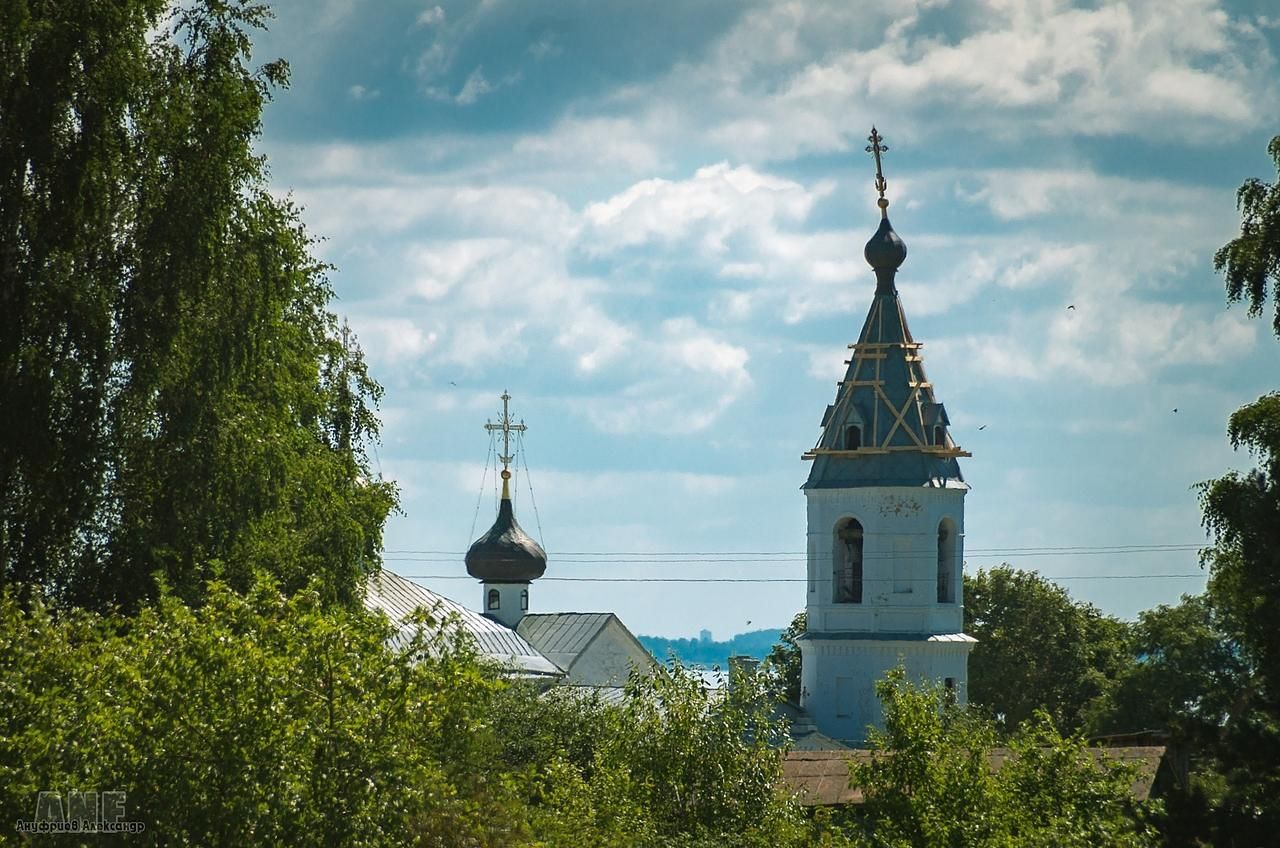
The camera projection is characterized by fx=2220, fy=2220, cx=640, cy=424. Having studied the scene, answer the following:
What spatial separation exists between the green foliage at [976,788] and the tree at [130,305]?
726 centimetres

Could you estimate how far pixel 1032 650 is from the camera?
6419 cm

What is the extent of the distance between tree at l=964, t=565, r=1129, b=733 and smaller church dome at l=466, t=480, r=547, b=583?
1377cm

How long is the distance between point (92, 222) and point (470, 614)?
4410 centimetres

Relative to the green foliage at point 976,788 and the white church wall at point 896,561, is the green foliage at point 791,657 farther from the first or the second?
the green foliage at point 976,788

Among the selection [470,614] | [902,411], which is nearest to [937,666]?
[902,411]

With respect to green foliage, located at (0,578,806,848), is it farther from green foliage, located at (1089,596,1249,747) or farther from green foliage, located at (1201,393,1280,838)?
green foliage, located at (1089,596,1249,747)

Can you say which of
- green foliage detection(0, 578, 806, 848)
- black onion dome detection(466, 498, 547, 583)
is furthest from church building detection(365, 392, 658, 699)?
green foliage detection(0, 578, 806, 848)

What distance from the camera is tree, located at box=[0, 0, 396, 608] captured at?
22078 mm

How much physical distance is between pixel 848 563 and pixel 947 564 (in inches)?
93.5

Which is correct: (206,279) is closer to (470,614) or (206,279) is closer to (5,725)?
(5,725)

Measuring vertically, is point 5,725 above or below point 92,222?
below

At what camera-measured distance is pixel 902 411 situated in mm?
52438

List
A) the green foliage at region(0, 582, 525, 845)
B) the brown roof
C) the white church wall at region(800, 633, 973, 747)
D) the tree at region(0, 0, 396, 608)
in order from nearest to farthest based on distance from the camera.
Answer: the green foliage at region(0, 582, 525, 845) → the tree at region(0, 0, 396, 608) → the brown roof → the white church wall at region(800, 633, 973, 747)

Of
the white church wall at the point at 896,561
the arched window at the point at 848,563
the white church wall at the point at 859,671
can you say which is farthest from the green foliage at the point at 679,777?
the arched window at the point at 848,563
